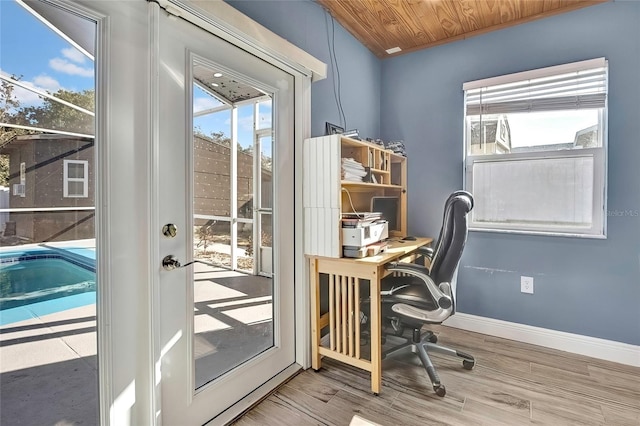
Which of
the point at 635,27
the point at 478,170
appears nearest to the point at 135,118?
the point at 478,170

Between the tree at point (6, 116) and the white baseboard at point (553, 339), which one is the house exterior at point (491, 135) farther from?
the tree at point (6, 116)

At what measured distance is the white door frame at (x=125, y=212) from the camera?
113 centimetres

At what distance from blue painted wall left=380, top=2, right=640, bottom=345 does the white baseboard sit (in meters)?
0.04

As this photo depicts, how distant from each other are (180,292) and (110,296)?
284 mm

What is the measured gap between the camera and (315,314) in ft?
6.73

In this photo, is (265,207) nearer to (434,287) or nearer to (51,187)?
(51,187)

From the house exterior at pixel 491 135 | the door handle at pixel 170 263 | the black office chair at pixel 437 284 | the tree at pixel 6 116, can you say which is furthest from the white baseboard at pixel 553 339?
the tree at pixel 6 116

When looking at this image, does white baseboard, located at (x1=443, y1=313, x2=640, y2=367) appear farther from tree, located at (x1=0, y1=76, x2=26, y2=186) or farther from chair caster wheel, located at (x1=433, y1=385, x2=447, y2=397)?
tree, located at (x1=0, y1=76, x2=26, y2=186)

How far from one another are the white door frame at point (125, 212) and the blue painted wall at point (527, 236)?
6.92 feet

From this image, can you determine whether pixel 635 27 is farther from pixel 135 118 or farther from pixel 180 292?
pixel 180 292

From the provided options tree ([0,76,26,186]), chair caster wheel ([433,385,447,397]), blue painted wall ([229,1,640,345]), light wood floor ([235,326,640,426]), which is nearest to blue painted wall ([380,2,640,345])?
blue painted wall ([229,1,640,345])

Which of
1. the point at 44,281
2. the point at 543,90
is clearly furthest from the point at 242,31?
the point at 543,90

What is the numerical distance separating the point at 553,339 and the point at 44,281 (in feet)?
10.0

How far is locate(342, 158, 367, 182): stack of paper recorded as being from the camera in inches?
Answer: 77.2
